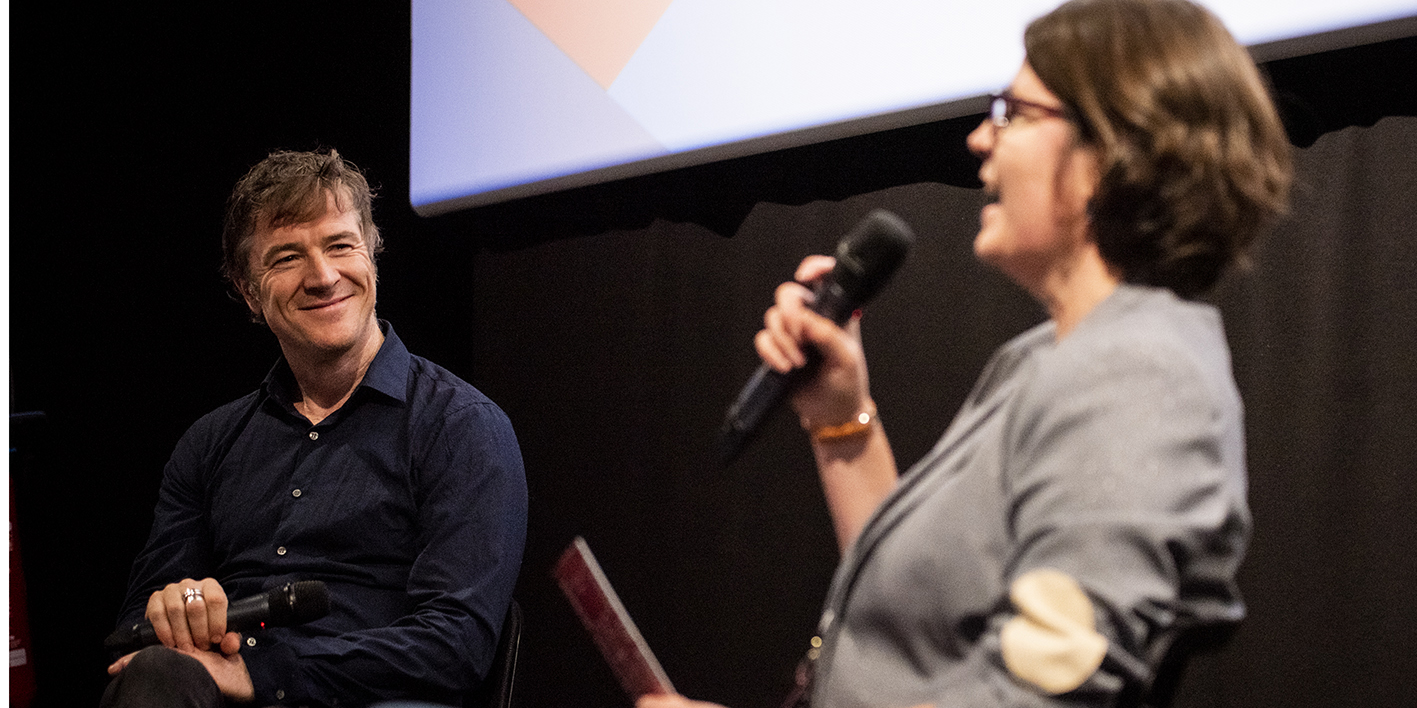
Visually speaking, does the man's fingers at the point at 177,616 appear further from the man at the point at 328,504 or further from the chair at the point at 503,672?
the chair at the point at 503,672

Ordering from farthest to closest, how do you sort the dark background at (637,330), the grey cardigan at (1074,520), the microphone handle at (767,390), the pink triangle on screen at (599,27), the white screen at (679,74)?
the pink triangle on screen at (599,27) < the white screen at (679,74) < the dark background at (637,330) < the microphone handle at (767,390) < the grey cardigan at (1074,520)

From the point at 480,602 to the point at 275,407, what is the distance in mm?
664

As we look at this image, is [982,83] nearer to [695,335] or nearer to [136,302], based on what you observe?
[695,335]

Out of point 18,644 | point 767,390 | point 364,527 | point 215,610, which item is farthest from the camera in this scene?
point 18,644

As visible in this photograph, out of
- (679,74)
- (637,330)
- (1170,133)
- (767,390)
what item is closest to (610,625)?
(767,390)

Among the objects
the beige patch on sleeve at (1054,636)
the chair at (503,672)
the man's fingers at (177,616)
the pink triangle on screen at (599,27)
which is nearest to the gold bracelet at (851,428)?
the beige patch on sleeve at (1054,636)

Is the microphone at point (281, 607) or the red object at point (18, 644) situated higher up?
the microphone at point (281, 607)

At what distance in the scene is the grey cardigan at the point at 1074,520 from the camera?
29.1 inches

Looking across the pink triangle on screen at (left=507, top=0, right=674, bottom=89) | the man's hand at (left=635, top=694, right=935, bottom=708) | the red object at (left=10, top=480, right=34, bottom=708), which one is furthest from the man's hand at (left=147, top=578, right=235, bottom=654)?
the pink triangle on screen at (left=507, top=0, right=674, bottom=89)

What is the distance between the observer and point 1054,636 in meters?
0.75

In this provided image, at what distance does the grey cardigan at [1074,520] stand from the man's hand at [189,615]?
101 cm

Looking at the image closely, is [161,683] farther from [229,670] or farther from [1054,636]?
[1054,636]

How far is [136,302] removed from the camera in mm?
3125

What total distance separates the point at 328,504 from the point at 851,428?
3.61ft
